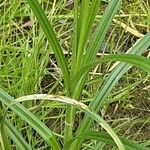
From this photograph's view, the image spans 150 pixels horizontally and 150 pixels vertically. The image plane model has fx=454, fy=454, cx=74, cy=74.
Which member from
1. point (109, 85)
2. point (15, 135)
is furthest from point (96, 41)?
point (15, 135)

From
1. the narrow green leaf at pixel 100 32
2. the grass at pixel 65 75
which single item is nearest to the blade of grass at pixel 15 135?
the grass at pixel 65 75

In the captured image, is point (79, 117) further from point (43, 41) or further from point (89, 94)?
point (43, 41)

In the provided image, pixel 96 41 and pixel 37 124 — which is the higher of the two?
pixel 96 41

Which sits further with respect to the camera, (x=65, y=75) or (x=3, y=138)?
(x=3, y=138)

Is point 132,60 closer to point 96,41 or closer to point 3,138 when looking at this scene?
point 96,41

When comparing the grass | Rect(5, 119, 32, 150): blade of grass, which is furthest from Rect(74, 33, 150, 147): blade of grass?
Rect(5, 119, 32, 150): blade of grass

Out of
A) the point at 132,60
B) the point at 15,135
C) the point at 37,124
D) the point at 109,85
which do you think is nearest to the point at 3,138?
the point at 15,135

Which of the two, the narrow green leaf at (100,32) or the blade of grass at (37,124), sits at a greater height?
the narrow green leaf at (100,32)

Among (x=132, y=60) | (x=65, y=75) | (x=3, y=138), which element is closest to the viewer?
(x=132, y=60)

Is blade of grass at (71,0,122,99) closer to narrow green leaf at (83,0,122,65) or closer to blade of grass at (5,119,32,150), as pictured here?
narrow green leaf at (83,0,122,65)

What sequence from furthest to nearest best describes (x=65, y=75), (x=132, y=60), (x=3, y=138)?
(x=3, y=138) < (x=65, y=75) < (x=132, y=60)

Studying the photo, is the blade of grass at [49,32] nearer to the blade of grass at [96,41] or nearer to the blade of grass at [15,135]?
the blade of grass at [96,41]
